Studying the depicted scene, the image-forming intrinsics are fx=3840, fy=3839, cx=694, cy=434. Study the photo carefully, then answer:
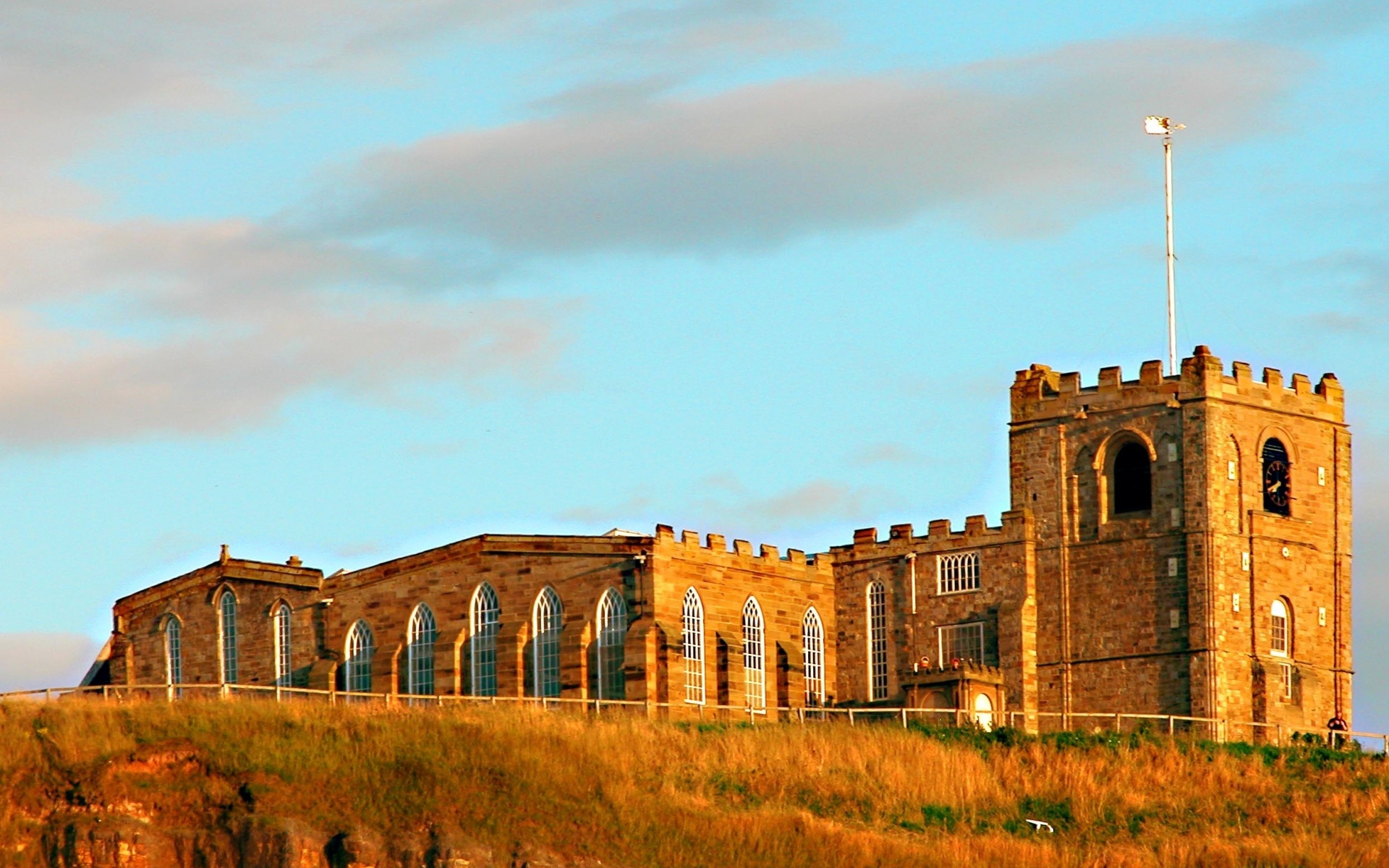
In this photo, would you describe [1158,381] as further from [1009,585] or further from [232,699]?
[232,699]

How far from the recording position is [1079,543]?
337ft

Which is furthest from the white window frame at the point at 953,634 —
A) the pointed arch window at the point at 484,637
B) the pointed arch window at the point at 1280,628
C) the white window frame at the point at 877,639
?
the pointed arch window at the point at 484,637

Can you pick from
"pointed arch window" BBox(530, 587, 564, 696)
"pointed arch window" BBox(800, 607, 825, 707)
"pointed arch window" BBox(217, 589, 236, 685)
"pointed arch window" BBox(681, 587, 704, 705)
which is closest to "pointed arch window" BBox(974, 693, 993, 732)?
"pointed arch window" BBox(800, 607, 825, 707)

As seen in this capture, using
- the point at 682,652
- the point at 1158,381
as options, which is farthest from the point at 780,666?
the point at 1158,381

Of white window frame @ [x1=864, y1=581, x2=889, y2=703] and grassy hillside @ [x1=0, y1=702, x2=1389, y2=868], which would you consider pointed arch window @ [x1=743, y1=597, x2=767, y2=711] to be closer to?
white window frame @ [x1=864, y1=581, x2=889, y2=703]

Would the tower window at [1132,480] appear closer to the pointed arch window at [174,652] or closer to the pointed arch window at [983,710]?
the pointed arch window at [983,710]

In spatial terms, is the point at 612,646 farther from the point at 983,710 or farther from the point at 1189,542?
the point at 1189,542

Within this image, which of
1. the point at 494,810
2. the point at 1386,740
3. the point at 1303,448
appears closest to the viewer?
the point at 494,810

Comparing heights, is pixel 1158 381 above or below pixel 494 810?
above

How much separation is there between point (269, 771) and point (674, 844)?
9.16 meters

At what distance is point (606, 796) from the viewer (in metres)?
86.9

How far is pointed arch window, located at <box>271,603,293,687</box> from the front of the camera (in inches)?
4232

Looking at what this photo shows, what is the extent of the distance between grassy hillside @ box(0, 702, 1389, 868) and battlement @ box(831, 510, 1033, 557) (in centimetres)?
963

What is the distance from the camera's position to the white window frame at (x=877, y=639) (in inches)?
4141
